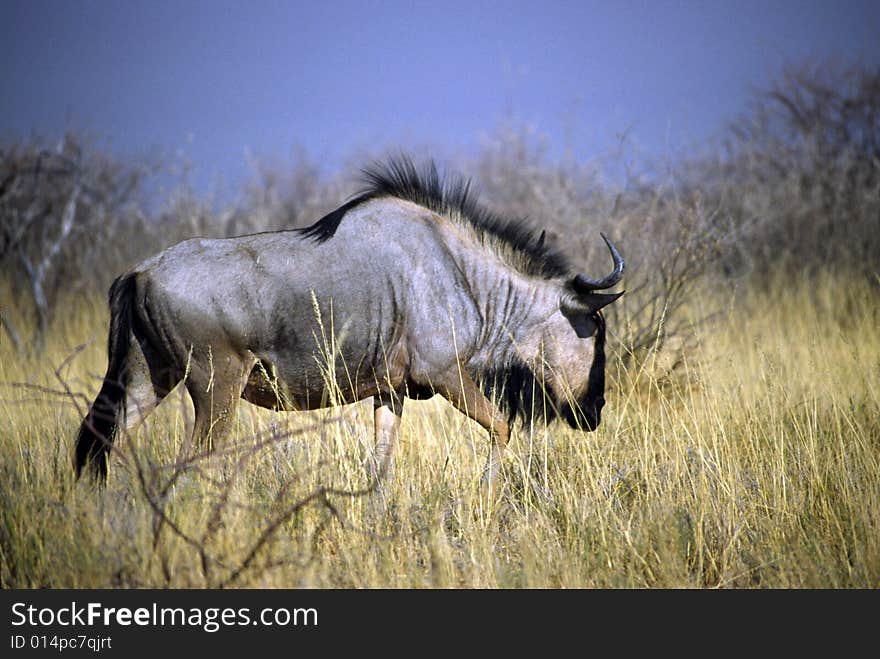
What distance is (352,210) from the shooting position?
4.61 metres

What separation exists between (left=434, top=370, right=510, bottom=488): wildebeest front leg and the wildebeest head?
421mm

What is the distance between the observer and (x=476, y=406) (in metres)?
4.61

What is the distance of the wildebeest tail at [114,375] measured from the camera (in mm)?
4098

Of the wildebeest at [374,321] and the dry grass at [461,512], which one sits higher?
the wildebeest at [374,321]

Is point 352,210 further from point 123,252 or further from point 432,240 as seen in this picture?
point 123,252

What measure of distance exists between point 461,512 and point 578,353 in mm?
1456

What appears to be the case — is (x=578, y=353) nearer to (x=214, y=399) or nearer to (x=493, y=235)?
(x=493, y=235)

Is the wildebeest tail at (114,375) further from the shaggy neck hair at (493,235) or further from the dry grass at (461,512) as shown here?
the shaggy neck hair at (493,235)

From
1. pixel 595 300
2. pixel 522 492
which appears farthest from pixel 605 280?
pixel 522 492

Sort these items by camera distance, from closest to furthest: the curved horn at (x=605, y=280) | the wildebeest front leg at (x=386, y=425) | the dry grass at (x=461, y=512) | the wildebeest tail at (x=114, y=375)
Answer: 1. the dry grass at (x=461, y=512)
2. the wildebeest tail at (x=114, y=375)
3. the wildebeest front leg at (x=386, y=425)
4. the curved horn at (x=605, y=280)

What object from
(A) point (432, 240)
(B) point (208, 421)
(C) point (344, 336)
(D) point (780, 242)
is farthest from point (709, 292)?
(B) point (208, 421)

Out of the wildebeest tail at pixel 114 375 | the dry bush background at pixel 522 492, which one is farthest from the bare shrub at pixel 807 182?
the wildebeest tail at pixel 114 375

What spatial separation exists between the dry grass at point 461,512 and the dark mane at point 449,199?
1.05 metres

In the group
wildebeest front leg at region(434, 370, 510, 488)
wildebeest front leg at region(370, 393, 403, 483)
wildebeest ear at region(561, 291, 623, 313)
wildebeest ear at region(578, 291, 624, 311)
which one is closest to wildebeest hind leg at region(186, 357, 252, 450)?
wildebeest front leg at region(370, 393, 403, 483)
